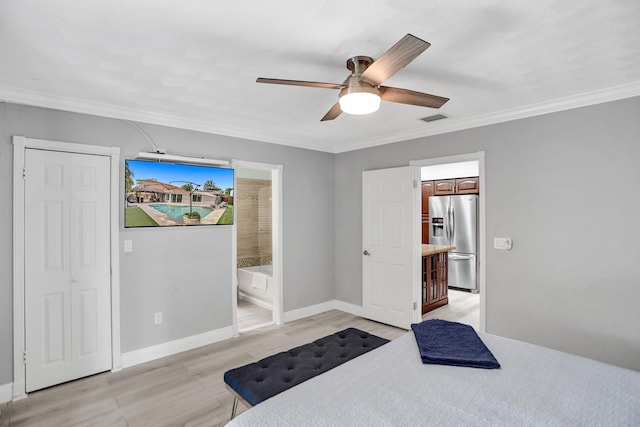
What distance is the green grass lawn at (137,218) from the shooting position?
317 cm

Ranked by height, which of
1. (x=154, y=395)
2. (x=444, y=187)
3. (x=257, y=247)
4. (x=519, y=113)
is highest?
(x=519, y=113)

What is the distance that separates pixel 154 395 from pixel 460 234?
5.19 metres

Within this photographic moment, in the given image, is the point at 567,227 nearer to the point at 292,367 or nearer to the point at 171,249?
the point at 292,367

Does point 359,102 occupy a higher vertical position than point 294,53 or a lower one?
lower

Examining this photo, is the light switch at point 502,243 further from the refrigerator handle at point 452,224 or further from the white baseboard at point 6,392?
the white baseboard at point 6,392

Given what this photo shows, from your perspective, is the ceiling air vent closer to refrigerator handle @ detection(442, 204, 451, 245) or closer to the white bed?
the white bed

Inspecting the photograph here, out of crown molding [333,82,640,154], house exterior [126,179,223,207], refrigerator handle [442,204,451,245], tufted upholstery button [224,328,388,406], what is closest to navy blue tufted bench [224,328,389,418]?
tufted upholstery button [224,328,388,406]

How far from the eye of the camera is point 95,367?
3.03 meters

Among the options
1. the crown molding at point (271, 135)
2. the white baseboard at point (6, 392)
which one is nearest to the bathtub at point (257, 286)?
the crown molding at point (271, 135)

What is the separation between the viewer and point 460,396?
5.04ft

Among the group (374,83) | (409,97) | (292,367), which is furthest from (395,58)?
(292,367)

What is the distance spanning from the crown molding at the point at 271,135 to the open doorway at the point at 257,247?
490 mm

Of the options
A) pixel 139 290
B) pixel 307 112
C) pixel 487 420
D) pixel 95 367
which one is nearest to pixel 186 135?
pixel 307 112

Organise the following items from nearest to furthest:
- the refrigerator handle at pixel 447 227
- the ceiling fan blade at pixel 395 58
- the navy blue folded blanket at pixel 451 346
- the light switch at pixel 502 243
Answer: the ceiling fan blade at pixel 395 58 → the navy blue folded blanket at pixel 451 346 → the light switch at pixel 502 243 → the refrigerator handle at pixel 447 227
